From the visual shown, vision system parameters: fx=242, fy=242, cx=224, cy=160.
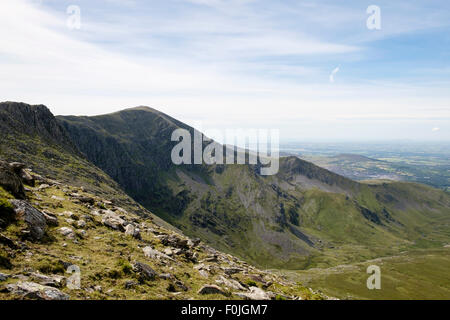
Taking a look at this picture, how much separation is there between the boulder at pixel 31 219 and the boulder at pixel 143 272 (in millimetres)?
9051

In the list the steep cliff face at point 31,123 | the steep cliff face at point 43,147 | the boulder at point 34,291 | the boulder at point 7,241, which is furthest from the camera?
the steep cliff face at point 31,123

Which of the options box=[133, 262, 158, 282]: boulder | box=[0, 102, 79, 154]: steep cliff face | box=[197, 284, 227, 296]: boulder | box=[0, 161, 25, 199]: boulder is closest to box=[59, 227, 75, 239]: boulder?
box=[0, 161, 25, 199]: boulder

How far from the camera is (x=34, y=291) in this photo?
1472 cm

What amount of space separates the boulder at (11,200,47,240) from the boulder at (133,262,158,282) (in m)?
9.05

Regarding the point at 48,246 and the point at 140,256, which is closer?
the point at 48,246

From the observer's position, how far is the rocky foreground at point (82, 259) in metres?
16.9

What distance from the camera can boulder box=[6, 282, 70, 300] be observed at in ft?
47.0

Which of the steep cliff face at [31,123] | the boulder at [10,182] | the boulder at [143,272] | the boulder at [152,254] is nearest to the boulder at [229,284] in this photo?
the boulder at [152,254]

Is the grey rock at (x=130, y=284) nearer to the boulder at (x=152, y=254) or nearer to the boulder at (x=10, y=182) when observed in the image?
the boulder at (x=152, y=254)

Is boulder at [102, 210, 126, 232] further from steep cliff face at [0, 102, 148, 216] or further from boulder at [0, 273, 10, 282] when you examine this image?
Answer: steep cliff face at [0, 102, 148, 216]
